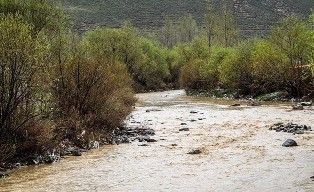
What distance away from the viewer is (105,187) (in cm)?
1652

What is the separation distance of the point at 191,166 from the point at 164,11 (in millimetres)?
160957

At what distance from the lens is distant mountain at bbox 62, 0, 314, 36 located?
15575cm

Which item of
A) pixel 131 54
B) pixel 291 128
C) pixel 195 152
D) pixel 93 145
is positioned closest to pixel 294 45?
pixel 291 128

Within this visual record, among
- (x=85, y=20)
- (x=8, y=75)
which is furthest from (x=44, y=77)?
(x=85, y=20)

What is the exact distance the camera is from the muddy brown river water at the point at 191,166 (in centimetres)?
1645

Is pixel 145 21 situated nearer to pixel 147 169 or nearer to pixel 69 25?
pixel 69 25

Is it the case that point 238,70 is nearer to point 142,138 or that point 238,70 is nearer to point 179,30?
point 142,138

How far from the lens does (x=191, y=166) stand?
19.7 meters

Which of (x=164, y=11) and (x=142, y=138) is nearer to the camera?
(x=142, y=138)

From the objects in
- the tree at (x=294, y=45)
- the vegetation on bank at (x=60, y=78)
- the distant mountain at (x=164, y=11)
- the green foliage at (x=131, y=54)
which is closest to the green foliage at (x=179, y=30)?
the distant mountain at (x=164, y=11)

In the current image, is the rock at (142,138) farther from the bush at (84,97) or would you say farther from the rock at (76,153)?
the rock at (76,153)

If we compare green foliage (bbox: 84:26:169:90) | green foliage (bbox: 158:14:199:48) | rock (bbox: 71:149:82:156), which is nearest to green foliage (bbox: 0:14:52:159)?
rock (bbox: 71:149:82:156)

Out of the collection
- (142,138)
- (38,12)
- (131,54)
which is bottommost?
(142,138)

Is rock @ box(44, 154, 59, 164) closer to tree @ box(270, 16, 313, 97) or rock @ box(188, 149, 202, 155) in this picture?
rock @ box(188, 149, 202, 155)
